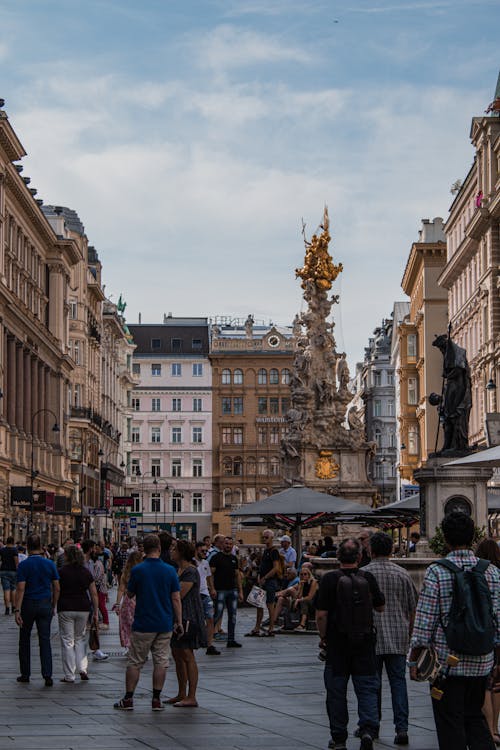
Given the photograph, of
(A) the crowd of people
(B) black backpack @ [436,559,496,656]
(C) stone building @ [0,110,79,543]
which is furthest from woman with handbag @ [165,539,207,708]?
(C) stone building @ [0,110,79,543]

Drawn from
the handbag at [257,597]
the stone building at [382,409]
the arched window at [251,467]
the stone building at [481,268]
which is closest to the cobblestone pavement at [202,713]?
the handbag at [257,597]

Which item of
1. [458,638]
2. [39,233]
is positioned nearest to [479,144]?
[39,233]

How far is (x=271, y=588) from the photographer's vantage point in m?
27.8

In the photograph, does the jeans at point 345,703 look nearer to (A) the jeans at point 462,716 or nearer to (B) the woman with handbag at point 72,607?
(A) the jeans at point 462,716

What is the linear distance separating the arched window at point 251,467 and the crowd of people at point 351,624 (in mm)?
109601

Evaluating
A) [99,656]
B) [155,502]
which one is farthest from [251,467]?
[99,656]

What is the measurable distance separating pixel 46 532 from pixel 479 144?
29242mm

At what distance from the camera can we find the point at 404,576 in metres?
12.9

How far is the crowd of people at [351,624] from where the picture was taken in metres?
8.80

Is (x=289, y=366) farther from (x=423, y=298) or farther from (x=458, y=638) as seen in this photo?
(x=458, y=638)

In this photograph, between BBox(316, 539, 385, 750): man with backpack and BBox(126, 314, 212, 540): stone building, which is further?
BBox(126, 314, 212, 540): stone building

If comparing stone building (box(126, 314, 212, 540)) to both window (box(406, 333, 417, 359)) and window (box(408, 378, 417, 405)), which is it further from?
window (box(406, 333, 417, 359))

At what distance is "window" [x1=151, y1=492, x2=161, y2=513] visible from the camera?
13712 centimetres

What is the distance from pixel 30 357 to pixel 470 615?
62581 mm
